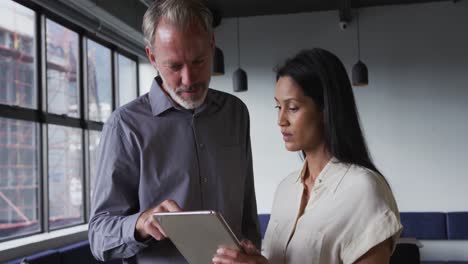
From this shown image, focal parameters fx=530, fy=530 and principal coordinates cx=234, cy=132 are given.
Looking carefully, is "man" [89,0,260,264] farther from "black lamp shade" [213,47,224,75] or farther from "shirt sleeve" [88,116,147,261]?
"black lamp shade" [213,47,224,75]

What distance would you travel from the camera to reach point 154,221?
4.46ft

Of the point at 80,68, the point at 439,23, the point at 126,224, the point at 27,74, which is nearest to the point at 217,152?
the point at 126,224

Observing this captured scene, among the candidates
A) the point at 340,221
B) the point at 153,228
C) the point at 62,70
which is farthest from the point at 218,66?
the point at 153,228

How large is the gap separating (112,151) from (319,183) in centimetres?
64

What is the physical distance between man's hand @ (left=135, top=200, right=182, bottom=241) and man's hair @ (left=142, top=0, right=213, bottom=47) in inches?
21.1

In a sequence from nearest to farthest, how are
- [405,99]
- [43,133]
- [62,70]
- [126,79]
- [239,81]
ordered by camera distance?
[43,133]
[62,70]
[239,81]
[405,99]
[126,79]

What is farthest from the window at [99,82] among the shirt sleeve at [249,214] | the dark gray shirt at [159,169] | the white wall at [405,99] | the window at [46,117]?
the dark gray shirt at [159,169]

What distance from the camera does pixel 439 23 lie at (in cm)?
764

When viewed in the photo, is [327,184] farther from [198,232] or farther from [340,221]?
[198,232]

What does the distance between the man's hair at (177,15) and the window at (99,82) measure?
18.1ft

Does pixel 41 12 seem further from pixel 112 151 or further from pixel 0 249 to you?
pixel 112 151

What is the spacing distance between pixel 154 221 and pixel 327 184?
1.82 ft

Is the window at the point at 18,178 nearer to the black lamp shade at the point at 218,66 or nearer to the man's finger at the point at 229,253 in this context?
the black lamp shade at the point at 218,66

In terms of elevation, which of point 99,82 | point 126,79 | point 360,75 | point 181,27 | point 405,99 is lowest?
point 181,27
